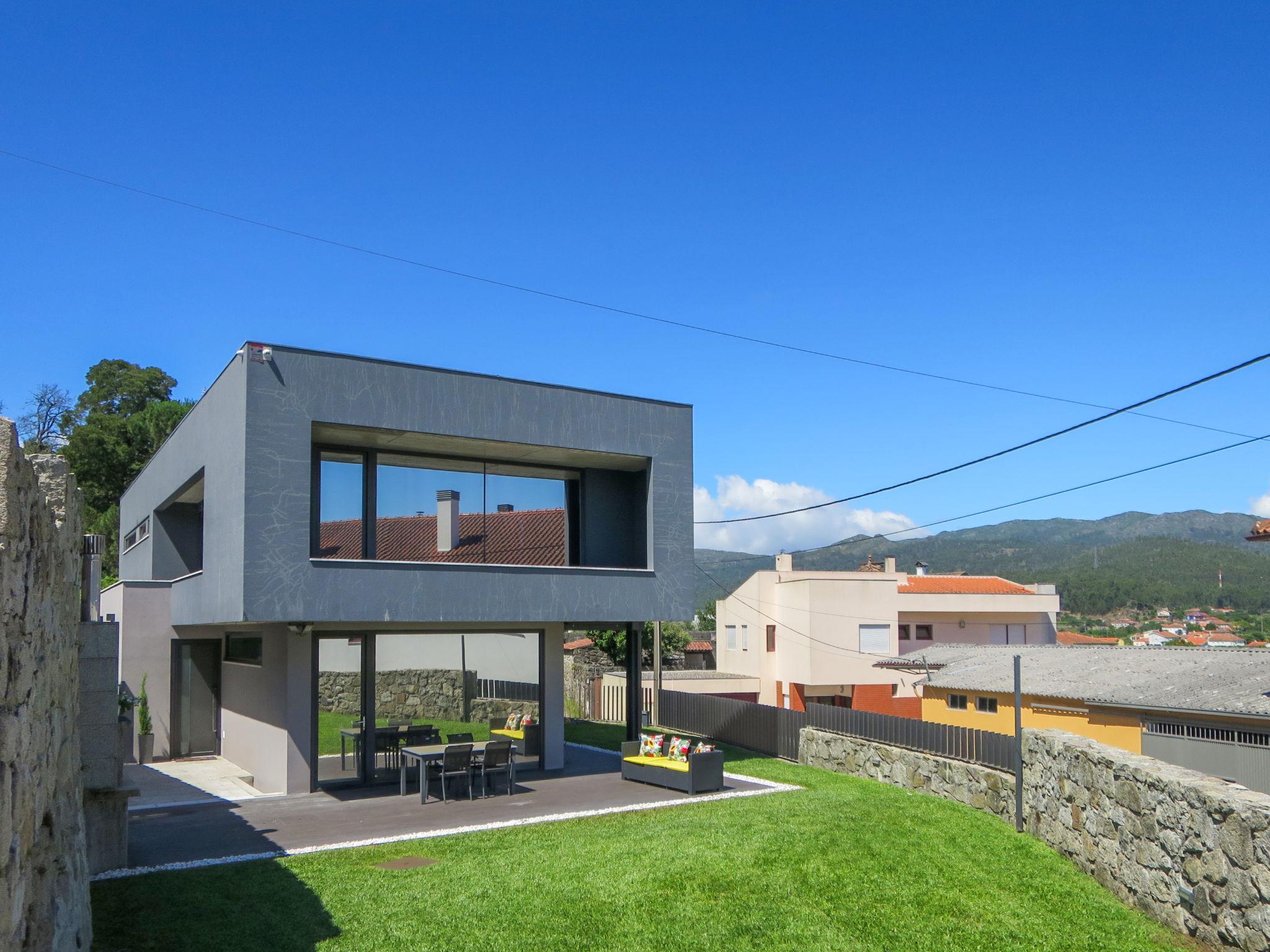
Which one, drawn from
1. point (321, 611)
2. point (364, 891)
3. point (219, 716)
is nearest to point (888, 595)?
point (219, 716)

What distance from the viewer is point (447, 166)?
17.4 metres

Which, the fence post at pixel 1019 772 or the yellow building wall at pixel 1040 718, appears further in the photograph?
the yellow building wall at pixel 1040 718

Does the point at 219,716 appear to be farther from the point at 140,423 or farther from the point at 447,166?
the point at 140,423

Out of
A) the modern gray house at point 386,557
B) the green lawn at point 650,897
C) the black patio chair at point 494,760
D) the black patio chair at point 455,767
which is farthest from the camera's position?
the black patio chair at point 494,760

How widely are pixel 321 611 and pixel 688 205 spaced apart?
1116 cm

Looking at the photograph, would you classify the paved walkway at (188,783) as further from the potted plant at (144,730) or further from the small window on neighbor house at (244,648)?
the small window on neighbor house at (244,648)

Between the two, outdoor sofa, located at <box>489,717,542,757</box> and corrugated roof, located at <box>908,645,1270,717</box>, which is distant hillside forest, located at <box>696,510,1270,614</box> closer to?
corrugated roof, located at <box>908,645,1270,717</box>

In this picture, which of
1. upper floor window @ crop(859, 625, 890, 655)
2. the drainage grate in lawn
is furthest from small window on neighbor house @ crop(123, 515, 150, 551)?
upper floor window @ crop(859, 625, 890, 655)

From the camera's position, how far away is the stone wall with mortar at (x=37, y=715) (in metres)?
4.17

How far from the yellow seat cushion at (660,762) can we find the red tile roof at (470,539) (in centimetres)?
371

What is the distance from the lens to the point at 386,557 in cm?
1636

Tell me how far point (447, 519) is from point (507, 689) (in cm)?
345

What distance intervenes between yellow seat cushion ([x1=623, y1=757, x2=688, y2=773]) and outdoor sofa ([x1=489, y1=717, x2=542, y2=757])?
5.78 feet

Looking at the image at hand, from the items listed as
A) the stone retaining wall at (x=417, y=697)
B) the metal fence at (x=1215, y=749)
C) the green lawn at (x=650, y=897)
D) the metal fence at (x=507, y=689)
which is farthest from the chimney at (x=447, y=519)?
the metal fence at (x=1215, y=749)
